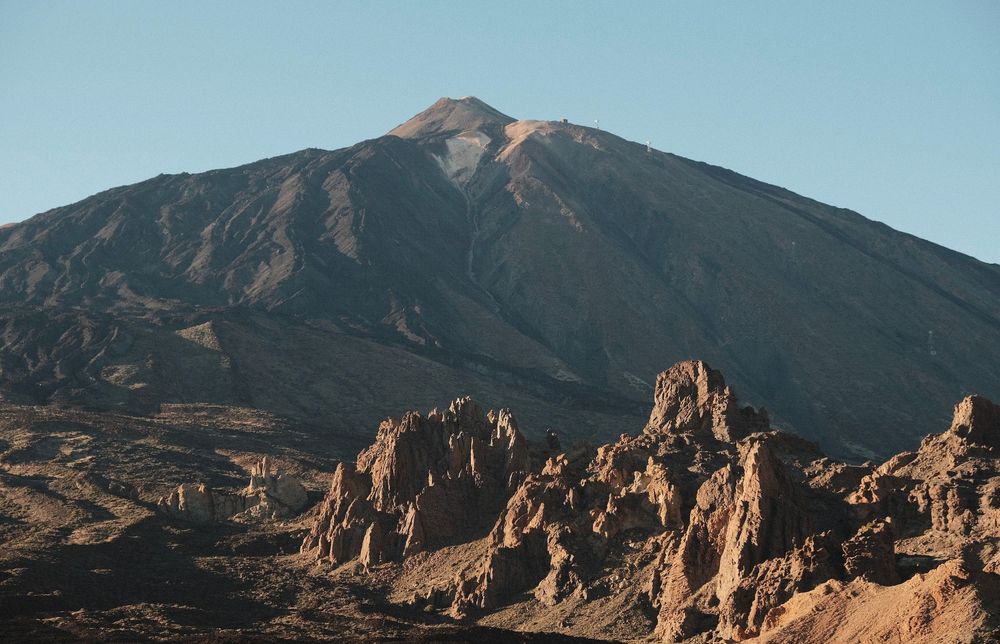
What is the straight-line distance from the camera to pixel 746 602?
2672 inches

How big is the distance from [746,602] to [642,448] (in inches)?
1107

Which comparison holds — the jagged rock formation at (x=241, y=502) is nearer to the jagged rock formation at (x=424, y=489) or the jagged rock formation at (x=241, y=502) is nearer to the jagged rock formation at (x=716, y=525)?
the jagged rock formation at (x=424, y=489)

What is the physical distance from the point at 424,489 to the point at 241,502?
95.3ft

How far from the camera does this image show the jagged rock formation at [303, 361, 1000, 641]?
66188 millimetres

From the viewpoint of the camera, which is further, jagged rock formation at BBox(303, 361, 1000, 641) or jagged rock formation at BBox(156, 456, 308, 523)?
jagged rock formation at BBox(156, 456, 308, 523)

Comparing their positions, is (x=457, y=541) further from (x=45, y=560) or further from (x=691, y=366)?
(x=45, y=560)

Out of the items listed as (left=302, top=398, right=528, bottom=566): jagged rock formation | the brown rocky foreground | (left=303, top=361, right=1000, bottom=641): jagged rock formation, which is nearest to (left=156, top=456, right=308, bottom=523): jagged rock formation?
the brown rocky foreground

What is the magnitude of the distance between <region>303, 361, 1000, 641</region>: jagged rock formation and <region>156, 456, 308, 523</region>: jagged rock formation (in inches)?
550

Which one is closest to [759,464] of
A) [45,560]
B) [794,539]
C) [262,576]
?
[794,539]

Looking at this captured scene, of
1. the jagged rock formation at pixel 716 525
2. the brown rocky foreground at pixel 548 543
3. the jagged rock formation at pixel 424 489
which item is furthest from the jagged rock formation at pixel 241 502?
the jagged rock formation at pixel 716 525

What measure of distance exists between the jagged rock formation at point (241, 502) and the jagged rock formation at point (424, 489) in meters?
12.7

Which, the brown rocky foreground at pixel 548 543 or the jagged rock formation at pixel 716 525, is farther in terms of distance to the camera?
the brown rocky foreground at pixel 548 543

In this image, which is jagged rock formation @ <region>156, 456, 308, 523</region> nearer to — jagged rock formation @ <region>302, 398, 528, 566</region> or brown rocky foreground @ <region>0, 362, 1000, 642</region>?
brown rocky foreground @ <region>0, 362, 1000, 642</region>

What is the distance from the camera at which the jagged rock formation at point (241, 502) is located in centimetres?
12300
